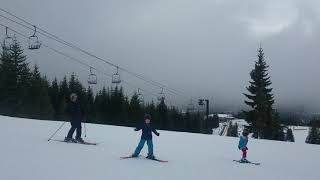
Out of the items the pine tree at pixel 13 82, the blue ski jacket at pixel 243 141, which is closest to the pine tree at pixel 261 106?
the pine tree at pixel 13 82

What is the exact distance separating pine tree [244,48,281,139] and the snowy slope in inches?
1614

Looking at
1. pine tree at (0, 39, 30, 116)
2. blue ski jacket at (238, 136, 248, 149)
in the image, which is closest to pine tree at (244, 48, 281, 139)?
pine tree at (0, 39, 30, 116)

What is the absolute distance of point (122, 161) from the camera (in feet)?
49.9

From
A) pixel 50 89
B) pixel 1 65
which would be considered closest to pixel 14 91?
pixel 1 65

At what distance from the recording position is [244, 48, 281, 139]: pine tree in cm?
6431

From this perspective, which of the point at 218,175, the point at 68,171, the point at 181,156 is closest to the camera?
the point at 68,171

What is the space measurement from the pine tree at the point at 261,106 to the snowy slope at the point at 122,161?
40997mm

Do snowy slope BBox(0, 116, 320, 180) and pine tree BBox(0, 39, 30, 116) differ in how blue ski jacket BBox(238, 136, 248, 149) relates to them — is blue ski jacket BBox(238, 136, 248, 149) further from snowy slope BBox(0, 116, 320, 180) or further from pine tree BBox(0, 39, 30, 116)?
pine tree BBox(0, 39, 30, 116)

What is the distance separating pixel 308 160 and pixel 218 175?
8.72 m

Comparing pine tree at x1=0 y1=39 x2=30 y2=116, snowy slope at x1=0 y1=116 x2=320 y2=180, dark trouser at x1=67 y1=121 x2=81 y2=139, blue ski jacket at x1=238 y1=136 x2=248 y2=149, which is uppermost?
pine tree at x1=0 y1=39 x2=30 y2=116

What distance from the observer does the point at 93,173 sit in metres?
12.6

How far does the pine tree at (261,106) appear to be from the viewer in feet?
211

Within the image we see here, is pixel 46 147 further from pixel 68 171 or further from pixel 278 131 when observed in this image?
pixel 278 131

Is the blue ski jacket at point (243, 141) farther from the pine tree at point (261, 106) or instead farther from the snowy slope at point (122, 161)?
the pine tree at point (261, 106)
